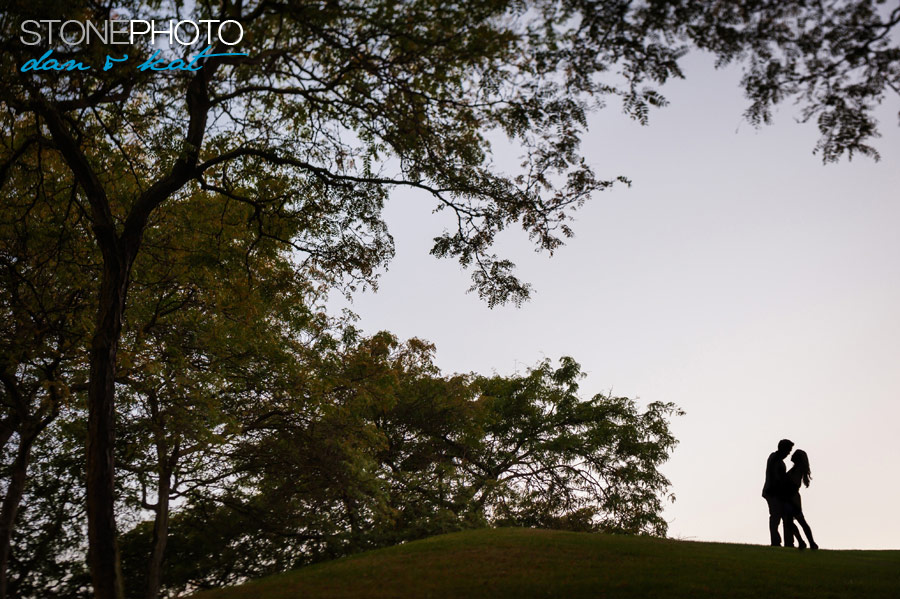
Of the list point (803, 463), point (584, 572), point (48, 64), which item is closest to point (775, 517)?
point (803, 463)

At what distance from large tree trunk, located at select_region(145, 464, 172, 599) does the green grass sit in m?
8.15

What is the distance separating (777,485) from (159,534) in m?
15.4

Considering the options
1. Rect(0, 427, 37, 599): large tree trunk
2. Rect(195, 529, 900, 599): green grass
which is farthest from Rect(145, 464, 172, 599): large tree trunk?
Rect(195, 529, 900, 599): green grass

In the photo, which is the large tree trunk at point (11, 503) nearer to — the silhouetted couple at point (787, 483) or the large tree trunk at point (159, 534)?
the large tree trunk at point (159, 534)

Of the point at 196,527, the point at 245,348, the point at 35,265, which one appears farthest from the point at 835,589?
the point at 196,527

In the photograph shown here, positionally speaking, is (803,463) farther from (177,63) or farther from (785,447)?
(177,63)

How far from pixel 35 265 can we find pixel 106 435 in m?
6.38

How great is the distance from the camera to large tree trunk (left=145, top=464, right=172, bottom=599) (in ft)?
60.4

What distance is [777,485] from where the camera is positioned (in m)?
13.6

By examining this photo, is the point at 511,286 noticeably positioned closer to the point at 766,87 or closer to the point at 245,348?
the point at 766,87

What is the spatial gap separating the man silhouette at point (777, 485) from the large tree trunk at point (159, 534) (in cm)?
1452

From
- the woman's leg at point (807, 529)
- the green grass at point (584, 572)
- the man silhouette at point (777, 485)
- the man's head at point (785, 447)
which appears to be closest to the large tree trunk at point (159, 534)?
the green grass at point (584, 572)

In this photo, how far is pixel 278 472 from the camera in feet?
67.2

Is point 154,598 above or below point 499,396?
below
